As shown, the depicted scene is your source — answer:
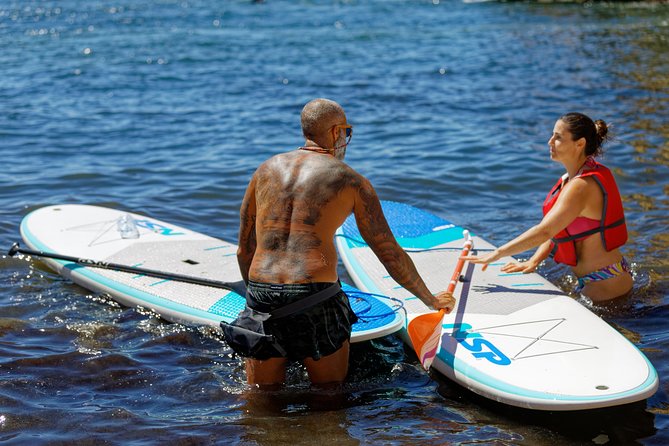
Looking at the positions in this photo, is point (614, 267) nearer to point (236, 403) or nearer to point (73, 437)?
point (236, 403)

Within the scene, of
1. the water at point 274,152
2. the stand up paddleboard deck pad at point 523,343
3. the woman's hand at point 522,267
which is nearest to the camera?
the stand up paddleboard deck pad at point 523,343

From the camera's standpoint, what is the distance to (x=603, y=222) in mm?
5504

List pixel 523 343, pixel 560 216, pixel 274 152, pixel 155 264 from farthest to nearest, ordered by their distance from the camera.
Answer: pixel 274 152 < pixel 155 264 < pixel 560 216 < pixel 523 343

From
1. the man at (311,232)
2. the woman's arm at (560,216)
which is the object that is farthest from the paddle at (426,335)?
the woman's arm at (560,216)

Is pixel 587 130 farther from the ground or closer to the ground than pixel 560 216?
farther from the ground

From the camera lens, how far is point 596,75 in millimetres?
15930

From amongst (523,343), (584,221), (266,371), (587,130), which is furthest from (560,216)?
(266,371)

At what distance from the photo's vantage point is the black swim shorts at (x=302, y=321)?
4.09m

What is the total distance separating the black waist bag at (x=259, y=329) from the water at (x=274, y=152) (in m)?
0.48

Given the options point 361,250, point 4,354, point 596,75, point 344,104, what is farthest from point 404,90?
point 4,354

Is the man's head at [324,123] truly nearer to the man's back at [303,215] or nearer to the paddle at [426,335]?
the man's back at [303,215]

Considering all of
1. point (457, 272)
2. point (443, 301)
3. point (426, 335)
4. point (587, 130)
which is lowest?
point (426, 335)

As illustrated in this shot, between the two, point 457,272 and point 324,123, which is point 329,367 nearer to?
point 324,123

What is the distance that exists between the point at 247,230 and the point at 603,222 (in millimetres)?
2492
